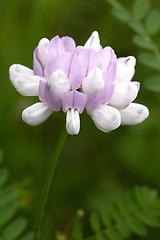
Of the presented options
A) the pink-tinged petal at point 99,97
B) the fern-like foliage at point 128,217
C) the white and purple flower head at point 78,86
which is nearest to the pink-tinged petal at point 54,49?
the white and purple flower head at point 78,86

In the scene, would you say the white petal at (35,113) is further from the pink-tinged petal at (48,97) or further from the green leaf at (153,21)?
the green leaf at (153,21)

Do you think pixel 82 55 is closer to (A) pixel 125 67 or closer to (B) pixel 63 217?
(A) pixel 125 67

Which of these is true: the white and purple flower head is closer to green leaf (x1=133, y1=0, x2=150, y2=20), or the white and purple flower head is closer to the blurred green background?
green leaf (x1=133, y1=0, x2=150, y2=20)

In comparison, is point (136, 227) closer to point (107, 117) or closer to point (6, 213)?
point (6, 213)

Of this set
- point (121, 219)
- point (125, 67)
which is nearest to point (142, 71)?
point (121, 219)

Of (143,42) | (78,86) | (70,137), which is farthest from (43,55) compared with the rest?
(70,137)
